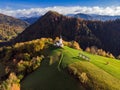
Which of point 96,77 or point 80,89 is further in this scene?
point 96,77

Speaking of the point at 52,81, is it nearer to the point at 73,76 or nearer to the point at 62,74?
the point at 62,74

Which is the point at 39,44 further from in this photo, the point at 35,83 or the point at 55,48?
the point at 35,83

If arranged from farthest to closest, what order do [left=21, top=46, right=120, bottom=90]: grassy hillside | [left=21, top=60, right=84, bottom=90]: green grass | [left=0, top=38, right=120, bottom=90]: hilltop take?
1. [left=21, top=60, right=84, bottom=90]: green grass
2. [left=0, top=38, right=120, bottom=90]: hilltop
3. [left=21, top=46, right=120, bottom=90]: grassy hillside

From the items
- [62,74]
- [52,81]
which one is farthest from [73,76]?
[52,81]

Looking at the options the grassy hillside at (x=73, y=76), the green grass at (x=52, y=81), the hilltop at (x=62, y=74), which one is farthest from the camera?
the green grass at (x=52, y=81)

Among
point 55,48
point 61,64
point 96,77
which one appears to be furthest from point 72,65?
point 55,48

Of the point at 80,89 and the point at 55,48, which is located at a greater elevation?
the point at 80,89

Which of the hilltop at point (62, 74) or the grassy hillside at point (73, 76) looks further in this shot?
the hilltop at point (62, 74)

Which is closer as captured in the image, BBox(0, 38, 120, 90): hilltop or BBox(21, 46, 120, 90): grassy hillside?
BBox(21, 46, 120, 90): grassy hillside

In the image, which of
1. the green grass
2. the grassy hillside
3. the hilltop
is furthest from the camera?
the green grass
